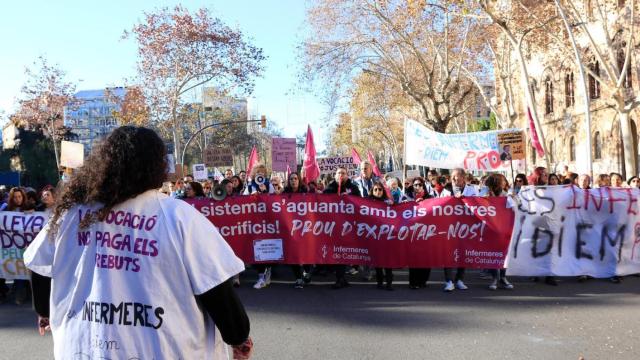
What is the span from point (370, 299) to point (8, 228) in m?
5.33

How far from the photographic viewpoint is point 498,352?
5434mm

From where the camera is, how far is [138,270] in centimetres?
231

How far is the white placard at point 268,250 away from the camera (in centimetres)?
918

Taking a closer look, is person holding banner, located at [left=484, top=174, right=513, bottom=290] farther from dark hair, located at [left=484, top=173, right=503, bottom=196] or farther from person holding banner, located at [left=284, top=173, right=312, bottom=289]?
person holding banner, located at [left=284, top=173, right=312, bottom=289]

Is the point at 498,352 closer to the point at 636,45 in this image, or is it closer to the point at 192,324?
the point at 192,324

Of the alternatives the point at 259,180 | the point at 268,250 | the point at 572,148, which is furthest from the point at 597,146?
the point at 268,250

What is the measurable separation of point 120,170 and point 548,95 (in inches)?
1716

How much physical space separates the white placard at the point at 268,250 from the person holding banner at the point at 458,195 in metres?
2.46

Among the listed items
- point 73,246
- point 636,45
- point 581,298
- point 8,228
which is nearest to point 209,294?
point 73,246

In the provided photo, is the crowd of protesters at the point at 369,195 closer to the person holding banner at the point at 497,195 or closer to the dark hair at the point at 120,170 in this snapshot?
the person holding banner at the point at 497,195

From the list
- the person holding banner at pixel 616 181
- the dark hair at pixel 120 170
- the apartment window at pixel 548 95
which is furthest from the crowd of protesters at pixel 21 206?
the apartment window at pixel 548 95

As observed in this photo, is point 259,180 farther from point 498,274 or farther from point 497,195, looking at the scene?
point 498,274

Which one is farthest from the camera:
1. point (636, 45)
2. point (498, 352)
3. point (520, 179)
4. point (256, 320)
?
point (636, 45)

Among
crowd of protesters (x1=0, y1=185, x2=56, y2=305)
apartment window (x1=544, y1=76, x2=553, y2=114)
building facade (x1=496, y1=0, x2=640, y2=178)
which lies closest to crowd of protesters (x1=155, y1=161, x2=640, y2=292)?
crowd of protesters (x1=0, y1=185, x2=56, y2=305)
